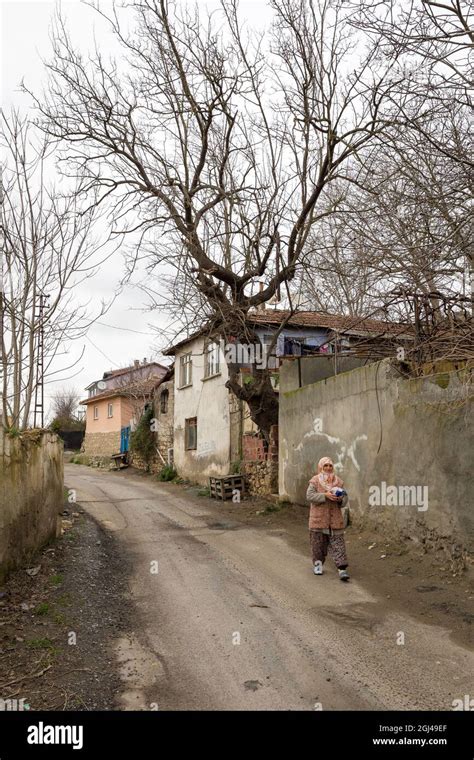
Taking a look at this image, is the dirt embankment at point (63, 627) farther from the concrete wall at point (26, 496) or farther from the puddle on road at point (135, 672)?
the concrete wall at point (26, 496)

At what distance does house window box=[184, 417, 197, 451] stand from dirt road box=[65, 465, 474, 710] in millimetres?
12470

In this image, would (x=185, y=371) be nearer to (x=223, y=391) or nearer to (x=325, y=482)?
(x=223, y=391)

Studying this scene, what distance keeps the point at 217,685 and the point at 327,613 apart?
7.11ft

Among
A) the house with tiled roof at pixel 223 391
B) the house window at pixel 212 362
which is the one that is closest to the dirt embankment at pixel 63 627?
the house with tiled roof at pixel 223 391

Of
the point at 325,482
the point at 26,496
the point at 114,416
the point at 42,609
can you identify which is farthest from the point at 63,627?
the point at 114,416

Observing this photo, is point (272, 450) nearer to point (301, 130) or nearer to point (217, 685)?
point (301, 130)

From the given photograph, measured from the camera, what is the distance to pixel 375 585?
7570 mm

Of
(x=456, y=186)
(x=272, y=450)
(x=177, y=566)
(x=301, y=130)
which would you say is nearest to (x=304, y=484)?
(x=272, y=450)

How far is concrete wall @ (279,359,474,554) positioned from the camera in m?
7.54

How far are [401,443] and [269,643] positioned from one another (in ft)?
13.8

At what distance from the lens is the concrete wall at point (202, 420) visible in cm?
1922
